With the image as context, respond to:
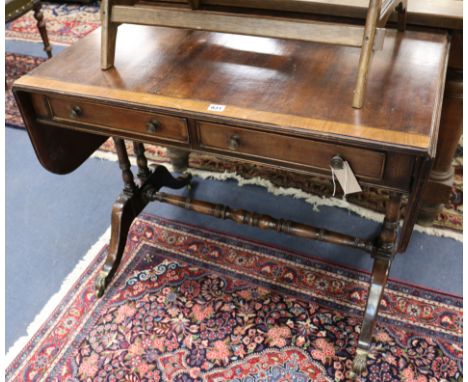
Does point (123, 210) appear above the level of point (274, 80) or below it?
below

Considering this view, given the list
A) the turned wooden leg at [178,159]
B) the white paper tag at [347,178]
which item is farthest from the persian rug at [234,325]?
the white paper tag at [347,178]

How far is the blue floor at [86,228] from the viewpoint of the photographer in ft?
5.58

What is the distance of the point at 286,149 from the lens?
108 centimetres

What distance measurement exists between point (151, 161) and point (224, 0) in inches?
41.4

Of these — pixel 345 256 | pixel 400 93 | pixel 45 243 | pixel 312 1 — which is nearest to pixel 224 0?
pixel 312 1

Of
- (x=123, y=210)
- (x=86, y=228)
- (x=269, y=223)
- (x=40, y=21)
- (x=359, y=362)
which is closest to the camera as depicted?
(x=359, y=362)

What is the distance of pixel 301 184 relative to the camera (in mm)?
2090

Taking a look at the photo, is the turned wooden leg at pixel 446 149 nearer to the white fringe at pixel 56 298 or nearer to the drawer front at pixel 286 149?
the drawer front at pixel 286 149

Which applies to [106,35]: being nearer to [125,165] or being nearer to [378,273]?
[125,165]

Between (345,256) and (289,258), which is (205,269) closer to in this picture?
(289,258)

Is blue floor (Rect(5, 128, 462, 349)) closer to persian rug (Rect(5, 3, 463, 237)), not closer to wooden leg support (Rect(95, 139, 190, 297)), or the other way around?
persian rug (Rect(5, 3, 463, 237))

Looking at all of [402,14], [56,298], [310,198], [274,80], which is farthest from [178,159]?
[402,14]

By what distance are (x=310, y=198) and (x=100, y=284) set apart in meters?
0.96

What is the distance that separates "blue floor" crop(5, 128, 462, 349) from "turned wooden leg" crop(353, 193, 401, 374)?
0.77 ft
